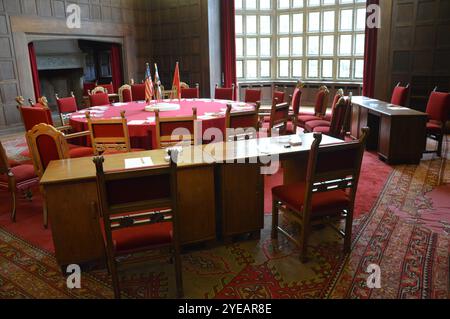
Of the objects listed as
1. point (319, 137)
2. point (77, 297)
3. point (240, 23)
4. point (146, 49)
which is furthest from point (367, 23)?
point (77, 297)

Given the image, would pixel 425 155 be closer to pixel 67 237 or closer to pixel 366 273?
pixel 366 273

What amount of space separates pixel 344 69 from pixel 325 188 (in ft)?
23.5

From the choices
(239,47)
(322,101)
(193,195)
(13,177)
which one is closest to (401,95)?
(322,101)

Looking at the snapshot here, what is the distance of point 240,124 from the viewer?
13.7ft

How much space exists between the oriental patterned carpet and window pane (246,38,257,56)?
7.27m

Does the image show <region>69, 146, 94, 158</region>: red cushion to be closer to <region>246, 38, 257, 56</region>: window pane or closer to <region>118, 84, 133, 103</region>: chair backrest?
<region>118, 84, 133, 103</region>: chair backrest

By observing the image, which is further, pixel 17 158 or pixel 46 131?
pixel 17 158

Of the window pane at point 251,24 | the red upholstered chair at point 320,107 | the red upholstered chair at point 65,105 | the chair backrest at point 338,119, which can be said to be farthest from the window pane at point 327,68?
the red upholstered chair at point 65,105

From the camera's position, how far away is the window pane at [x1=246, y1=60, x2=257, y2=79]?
1005 cm

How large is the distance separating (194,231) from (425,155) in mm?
4131

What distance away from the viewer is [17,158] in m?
6.01

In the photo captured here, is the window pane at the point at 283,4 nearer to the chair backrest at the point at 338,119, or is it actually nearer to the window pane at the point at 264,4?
the window pane at the point at 264,4

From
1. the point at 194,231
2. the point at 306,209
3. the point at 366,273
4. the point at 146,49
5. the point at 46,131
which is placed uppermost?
the point at 146,49

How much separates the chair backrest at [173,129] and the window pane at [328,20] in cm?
663
